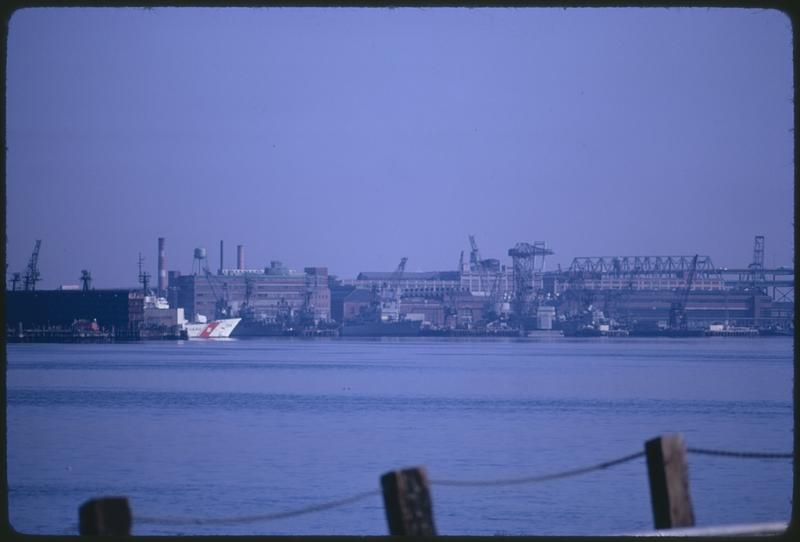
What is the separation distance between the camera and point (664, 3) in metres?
4.02

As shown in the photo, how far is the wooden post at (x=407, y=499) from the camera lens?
415cm

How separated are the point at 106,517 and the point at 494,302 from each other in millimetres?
117886

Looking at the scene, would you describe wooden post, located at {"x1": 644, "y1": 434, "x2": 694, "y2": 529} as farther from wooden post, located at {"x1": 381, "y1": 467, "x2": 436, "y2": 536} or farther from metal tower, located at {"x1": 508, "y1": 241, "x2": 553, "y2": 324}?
metal tower, located at {"x1": 508, "y1": 241, "x2": 553, "y2": 324}

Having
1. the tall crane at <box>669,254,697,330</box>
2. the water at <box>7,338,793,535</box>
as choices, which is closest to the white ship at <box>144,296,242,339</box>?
the tall crane at <box>669,254,697,330</box>

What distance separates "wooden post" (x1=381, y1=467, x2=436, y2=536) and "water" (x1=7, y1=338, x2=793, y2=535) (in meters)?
3.47

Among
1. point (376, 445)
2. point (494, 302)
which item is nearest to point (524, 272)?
point (494, 302)

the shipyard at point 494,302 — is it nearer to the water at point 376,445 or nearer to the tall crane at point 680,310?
the tall crane at point 680,310

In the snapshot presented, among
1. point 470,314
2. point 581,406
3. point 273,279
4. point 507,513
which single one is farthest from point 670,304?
point 507,513

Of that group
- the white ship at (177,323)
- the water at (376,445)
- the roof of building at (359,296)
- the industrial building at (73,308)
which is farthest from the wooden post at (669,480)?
the roof of building at (359,296)

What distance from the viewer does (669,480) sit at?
15.2ft

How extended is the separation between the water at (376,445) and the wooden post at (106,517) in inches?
145

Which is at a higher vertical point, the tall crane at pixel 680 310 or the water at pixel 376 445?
the tall crane at pixel 680 310

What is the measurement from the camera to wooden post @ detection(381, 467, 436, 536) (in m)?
4.15

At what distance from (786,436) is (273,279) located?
10401 centimetres
